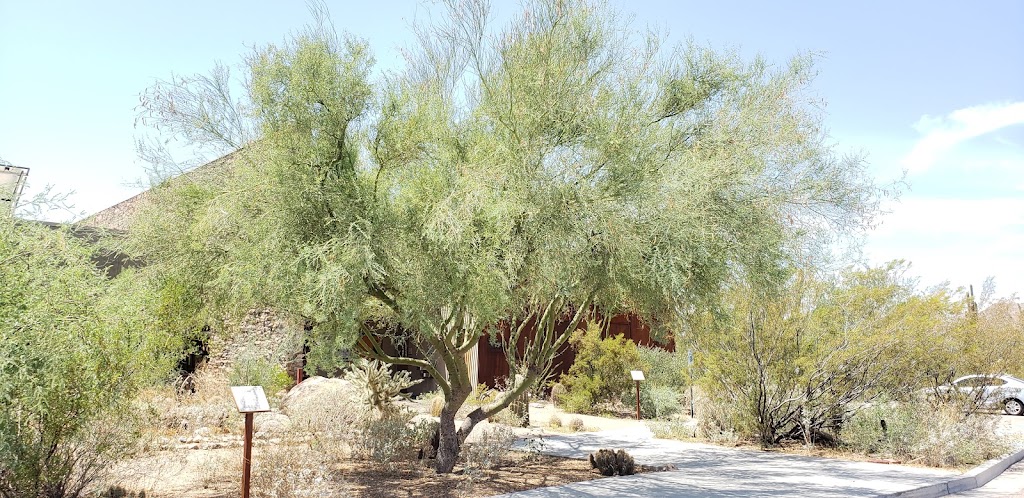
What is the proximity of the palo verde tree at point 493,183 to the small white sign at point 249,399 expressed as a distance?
3.13 ft

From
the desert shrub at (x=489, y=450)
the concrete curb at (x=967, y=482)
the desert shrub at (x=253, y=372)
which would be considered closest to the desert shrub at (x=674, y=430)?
the desert shrub at (x=489, y=450)

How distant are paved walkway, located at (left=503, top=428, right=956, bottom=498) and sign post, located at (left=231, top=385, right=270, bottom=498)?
9.48 ft

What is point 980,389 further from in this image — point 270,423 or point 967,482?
point 270,423

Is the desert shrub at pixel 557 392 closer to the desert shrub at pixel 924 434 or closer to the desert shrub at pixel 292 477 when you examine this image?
the desert shrub at pixel 924 434

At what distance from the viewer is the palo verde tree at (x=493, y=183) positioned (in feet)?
25.9

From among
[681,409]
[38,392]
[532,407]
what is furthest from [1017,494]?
[532,407]

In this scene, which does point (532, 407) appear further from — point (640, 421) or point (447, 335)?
point (447, 335)

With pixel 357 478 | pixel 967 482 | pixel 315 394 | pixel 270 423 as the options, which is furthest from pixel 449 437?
pixel 967 482

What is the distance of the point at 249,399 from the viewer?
7844 mm

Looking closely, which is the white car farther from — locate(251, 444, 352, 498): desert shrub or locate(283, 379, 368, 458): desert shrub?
locate(251, 444, 352, 498): desert shrub

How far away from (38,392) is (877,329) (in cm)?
1250

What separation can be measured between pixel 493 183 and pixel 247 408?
11.5 feet

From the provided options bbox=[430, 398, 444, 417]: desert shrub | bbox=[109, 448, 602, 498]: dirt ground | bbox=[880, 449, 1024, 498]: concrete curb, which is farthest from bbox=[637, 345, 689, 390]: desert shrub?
bbox=[109, 448, 602, 498]: dirt ground

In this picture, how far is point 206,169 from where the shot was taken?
991 cm
